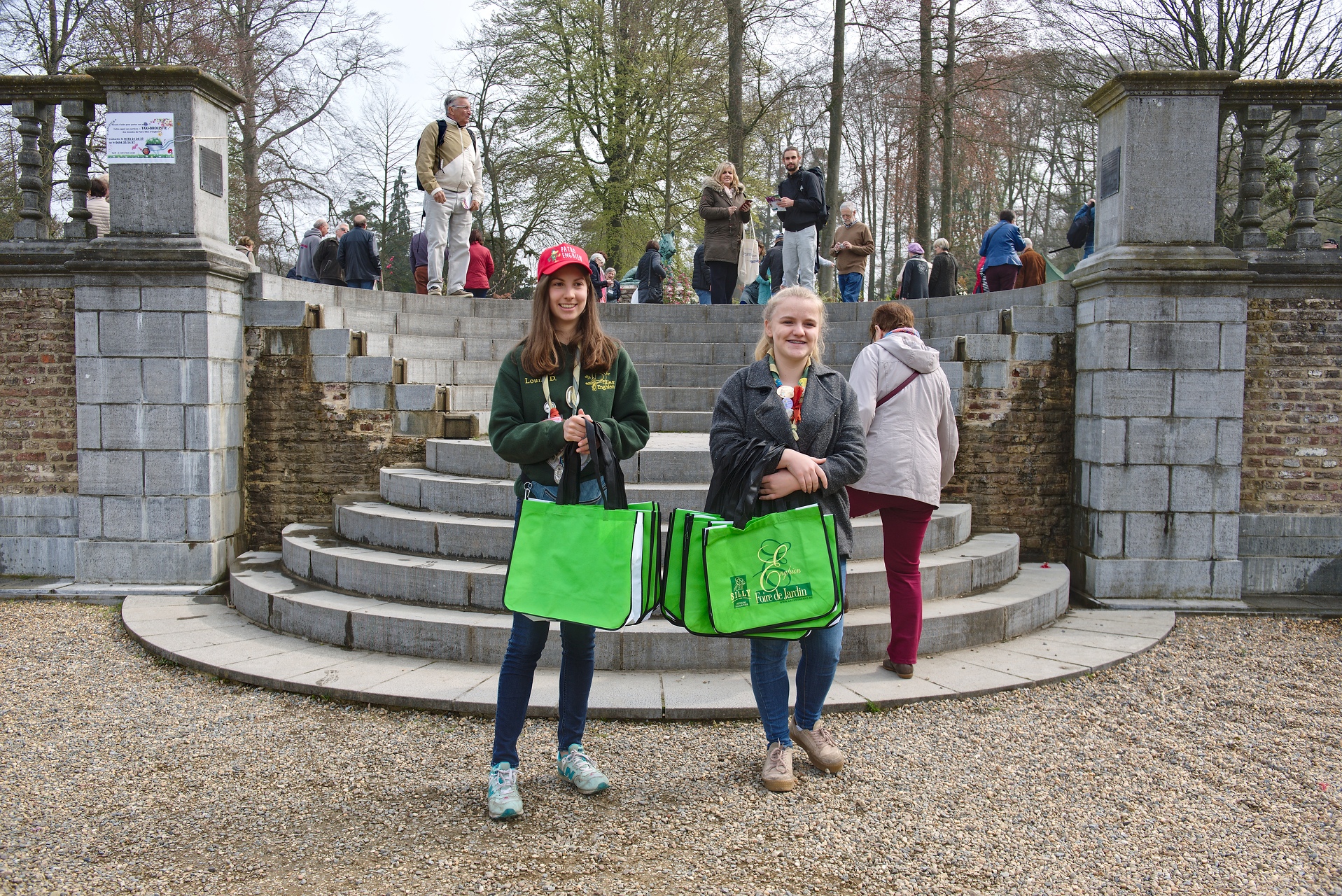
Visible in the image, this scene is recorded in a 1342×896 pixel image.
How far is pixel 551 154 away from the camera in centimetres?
2288

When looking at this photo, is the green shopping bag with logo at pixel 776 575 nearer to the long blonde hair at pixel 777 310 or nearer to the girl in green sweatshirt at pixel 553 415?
the girl in green sweatshirt at pixel 553 415

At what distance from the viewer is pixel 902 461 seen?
447 cm

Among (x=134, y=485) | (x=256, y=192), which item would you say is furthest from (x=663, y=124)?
(x=134, y=485)

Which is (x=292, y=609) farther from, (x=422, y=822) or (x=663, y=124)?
(x=663, y=124)

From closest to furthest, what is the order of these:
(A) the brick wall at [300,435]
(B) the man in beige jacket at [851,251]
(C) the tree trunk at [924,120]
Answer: (A) the brick wall at [300,435] < (B) the man in beige jacket at [851,251] < (C) the tree trunk at [924,120]

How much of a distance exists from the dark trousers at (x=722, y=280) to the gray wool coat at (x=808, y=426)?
826 cm

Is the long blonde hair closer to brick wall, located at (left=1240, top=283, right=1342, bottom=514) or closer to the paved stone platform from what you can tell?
the paved stone platform

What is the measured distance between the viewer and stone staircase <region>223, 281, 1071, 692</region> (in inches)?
189

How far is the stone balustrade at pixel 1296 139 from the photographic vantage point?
21.8ft

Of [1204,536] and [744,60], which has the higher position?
[744,60]

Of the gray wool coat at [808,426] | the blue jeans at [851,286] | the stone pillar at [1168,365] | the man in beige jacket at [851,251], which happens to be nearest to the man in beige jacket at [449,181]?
the man in beige jacket at [851,251]

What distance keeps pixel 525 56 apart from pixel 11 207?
1244 centimetres

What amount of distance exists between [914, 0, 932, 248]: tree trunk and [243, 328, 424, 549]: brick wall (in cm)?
1337

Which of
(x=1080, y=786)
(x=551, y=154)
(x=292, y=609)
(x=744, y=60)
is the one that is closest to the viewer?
(x=1080, y=786)
